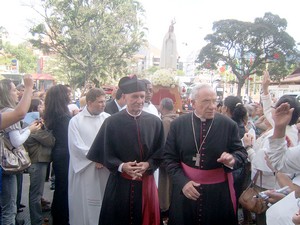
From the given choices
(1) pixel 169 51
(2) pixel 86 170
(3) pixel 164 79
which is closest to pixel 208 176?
(2) pixel 86 170

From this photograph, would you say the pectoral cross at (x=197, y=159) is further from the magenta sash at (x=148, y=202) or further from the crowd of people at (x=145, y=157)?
the magenta sash at (x=148, y=202)

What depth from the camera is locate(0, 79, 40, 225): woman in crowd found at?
3.59m

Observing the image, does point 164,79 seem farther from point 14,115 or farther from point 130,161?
point 14,115

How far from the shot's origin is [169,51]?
10.2 m

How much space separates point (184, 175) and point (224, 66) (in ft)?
147

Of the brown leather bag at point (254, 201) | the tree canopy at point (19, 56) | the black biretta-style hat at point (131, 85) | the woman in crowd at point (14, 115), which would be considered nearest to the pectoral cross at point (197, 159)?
the brown leather bag at point (254, 201)

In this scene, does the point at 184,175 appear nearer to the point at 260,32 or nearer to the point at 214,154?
the point at 214,154

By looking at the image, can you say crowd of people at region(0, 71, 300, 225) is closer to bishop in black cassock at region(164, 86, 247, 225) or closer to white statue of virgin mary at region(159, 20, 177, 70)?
bishop in black cassock at region(164, 86, 247, 225)

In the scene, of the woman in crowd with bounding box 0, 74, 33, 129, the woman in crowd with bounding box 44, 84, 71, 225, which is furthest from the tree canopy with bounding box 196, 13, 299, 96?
the woman in crowd with bounding box 0, 74, 33, 129

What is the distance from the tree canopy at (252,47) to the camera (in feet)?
142

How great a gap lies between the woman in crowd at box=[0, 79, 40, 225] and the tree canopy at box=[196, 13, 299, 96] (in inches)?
1686

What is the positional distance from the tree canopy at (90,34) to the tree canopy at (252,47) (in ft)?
55.0

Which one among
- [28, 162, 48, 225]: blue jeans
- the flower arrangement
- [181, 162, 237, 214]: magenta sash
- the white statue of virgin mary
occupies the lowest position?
[28, 162, 48, 225]: blue jeans

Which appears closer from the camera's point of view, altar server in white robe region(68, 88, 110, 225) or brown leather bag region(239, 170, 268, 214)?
brown leather bag region(239, 170, 268, 214)
